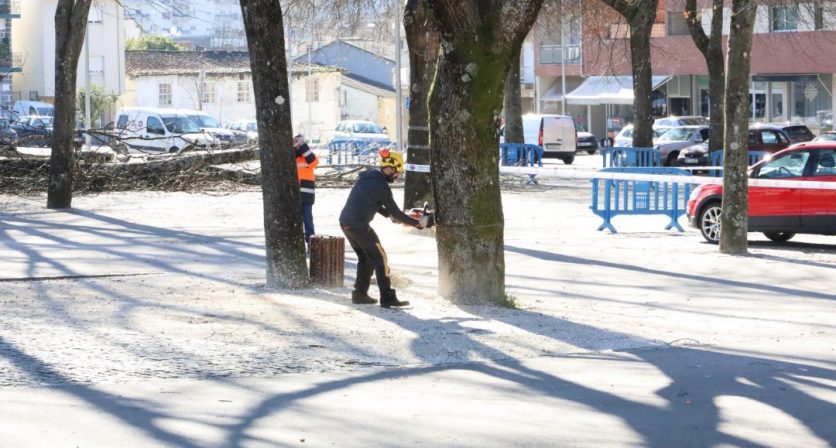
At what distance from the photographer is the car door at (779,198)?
1716 centimetres

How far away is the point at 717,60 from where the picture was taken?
3061cm

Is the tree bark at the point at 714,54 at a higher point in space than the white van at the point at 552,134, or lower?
higher

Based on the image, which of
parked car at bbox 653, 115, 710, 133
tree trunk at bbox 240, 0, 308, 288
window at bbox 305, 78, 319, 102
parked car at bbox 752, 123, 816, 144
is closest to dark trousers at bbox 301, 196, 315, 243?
tree trunk at bbox 240, 0, 308, 288

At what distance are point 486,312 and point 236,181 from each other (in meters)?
17.7

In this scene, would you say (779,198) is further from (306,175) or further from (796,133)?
(796,133)

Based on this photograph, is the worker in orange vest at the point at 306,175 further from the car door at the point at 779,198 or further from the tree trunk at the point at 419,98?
the car door at the point at 779,198

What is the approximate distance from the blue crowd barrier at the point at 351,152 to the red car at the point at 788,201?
15.6 meters

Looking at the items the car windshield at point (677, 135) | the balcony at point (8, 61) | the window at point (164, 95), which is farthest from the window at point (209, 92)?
the car windshield at point (677, 135)

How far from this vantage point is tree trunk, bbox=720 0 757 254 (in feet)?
51.5

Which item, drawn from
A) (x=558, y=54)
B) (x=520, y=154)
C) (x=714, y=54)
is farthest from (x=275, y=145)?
(x=558, y=54)

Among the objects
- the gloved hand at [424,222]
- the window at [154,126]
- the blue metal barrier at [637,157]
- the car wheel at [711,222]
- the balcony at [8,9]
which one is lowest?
the car wheel at [711,222]

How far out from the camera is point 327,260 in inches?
507

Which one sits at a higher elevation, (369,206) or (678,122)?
(678,122)

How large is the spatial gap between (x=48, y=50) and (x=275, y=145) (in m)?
60.2
